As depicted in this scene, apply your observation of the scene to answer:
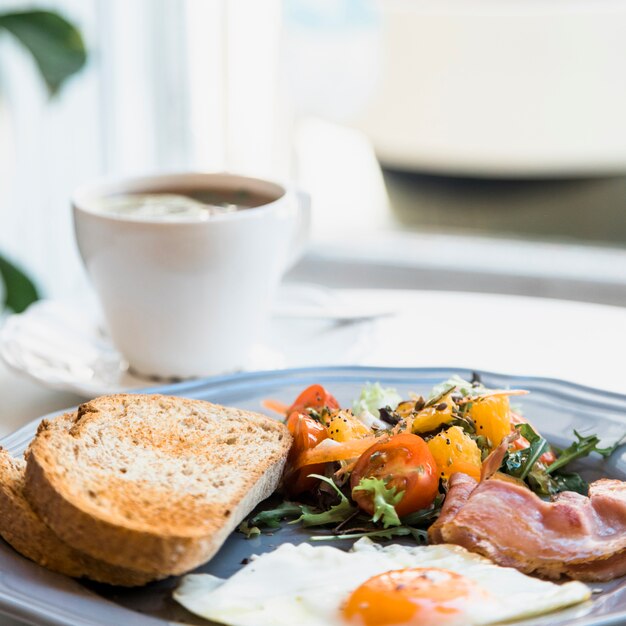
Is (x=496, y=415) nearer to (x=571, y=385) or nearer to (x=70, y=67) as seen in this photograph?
(x=571, y=385)

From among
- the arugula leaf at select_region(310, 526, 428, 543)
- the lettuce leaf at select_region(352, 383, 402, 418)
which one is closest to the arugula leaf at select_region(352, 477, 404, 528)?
the arugula leaf at select_region(310, 526, 428, 543)

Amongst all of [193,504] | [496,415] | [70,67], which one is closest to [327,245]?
[70,67]

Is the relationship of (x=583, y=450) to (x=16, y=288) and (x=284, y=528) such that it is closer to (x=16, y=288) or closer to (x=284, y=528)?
(x=284, y=528)

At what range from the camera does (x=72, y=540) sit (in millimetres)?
1118

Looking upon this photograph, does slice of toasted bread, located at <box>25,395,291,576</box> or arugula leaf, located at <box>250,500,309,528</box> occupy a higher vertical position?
slice of toasted bread, located at <box>25,395,291,576</box>

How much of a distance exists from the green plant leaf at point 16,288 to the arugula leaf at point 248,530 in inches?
73.8

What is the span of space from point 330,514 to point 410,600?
309 mm

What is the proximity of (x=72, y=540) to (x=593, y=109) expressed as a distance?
4.57m

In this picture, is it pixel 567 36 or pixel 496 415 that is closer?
pixel 496 415

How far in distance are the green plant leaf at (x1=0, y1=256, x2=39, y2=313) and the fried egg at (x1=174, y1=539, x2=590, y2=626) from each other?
6.53 ft

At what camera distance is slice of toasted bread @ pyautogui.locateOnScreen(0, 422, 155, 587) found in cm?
111

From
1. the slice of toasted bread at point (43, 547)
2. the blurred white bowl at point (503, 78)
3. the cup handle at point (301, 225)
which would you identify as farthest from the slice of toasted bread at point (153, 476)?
the blurred white bowl at point (503, 78)

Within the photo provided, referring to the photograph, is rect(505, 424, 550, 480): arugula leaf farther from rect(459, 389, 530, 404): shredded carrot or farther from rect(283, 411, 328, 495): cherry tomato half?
rect(283, 411, 328, 495): cherry tomato half

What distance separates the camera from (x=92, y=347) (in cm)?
209
